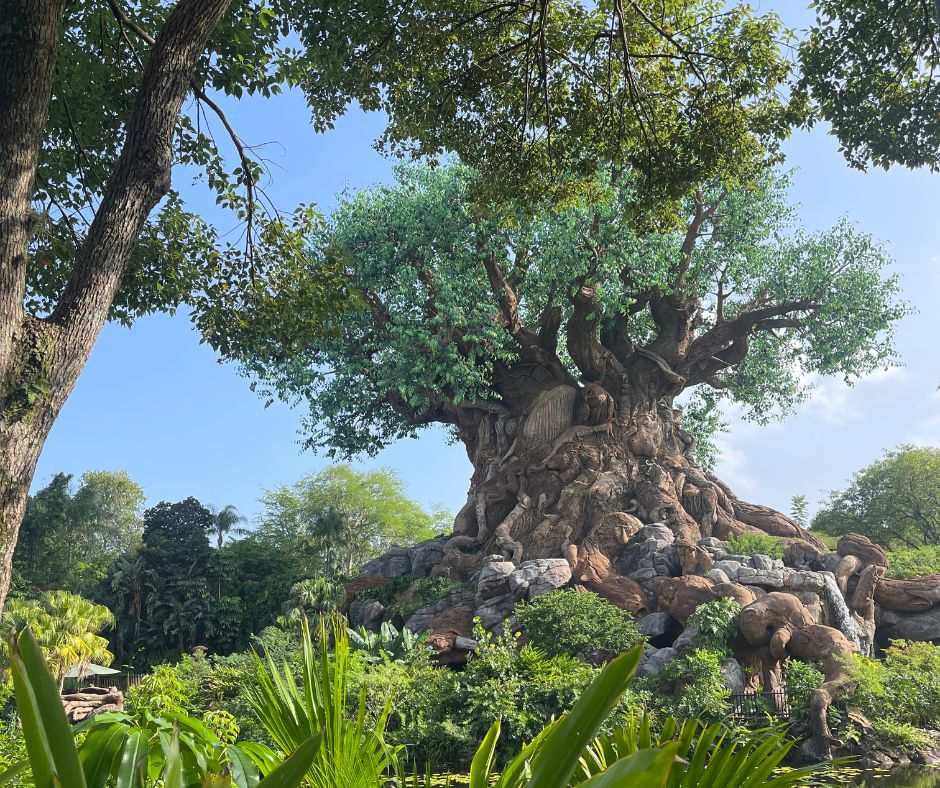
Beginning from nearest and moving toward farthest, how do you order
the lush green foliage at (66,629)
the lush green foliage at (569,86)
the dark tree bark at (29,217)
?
the dark tree bark at (29,217) < the lush green foliage at (569,86) < the lush green foliage at (66,629)

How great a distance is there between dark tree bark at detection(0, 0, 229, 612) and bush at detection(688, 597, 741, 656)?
11.8m

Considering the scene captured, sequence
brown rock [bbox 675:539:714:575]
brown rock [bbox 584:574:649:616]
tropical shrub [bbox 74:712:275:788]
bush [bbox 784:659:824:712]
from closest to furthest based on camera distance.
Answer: tropical shrub [bbox 74:712:275:788], bush [bbox 784:659:824:712], brown rock [bbox 584:574:649:616], brown rock [bbox 675:539:714:575]

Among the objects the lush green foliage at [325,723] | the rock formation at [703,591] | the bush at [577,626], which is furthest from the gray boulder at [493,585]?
the lush green foliage at [325,723]

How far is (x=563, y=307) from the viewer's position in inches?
841

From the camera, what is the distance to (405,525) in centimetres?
3884

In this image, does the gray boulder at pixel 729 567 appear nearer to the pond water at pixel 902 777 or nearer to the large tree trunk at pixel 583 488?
the large tree trunk at pixel 583 488

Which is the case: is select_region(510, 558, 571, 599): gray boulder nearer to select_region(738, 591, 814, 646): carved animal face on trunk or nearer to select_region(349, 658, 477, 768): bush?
select_region(349, 658, 477, 768): bush

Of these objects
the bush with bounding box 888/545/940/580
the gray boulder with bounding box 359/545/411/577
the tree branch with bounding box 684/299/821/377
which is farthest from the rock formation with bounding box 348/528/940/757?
the tree branch with bounding box 684/299/821/377

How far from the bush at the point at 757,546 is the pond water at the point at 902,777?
277 inches

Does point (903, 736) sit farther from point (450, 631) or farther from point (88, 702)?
point (88, 702)

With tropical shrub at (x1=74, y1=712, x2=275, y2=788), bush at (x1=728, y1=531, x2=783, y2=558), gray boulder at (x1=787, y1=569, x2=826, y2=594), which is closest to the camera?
tropical shrub at (x1=74, y1=712, x2=275, y2=788)

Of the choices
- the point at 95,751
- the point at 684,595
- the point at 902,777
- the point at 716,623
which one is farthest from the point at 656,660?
the point at 95,751

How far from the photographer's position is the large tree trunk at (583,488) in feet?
59.9

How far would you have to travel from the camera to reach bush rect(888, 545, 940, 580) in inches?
688
